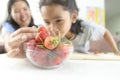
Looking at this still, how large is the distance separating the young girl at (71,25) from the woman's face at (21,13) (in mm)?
59

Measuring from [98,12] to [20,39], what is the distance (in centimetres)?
31

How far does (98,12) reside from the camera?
721mm

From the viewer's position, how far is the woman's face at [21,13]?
0.70 m

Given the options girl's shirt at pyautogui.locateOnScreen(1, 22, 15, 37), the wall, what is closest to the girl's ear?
the wall

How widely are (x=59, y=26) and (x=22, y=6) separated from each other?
0.51 feet

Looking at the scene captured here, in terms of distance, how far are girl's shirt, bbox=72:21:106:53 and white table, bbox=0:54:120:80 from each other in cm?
5

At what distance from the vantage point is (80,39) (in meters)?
0.73

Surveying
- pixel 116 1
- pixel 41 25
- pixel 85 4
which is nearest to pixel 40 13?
pixel 41 25

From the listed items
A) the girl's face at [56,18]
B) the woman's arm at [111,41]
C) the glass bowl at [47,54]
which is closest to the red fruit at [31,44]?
the glass bowl at [47,54]

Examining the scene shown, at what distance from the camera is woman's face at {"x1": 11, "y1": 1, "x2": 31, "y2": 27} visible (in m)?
0.70

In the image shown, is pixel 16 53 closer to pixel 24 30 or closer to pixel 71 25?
pixel 24 30

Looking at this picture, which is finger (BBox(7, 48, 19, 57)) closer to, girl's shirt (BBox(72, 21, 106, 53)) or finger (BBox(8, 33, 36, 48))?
finger (BBox(8, 33, 36, 48))

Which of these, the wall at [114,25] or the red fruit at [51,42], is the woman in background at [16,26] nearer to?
the red fruit at [51,42]

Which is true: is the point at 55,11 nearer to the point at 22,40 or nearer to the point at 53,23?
the point at 53,23
